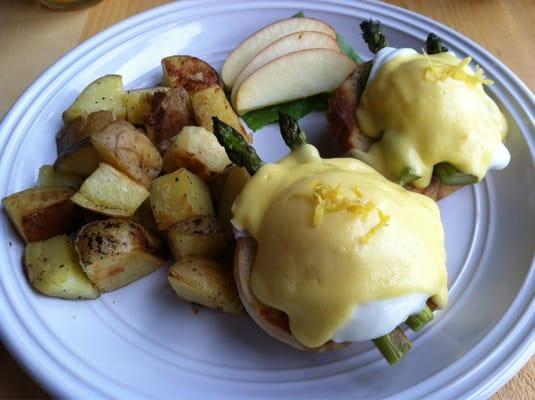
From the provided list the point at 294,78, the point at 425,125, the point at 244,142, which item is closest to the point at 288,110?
the point at 294,78

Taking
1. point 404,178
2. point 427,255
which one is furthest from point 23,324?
point 404,178

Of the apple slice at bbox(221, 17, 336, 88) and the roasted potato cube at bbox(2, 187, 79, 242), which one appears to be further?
the apple slice at bbox(221, 17, 336, 88)

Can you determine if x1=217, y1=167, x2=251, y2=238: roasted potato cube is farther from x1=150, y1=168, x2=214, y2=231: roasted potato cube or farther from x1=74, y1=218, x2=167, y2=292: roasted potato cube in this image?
x1=74, y1=218, x2=167, y2=292: roasted potato cube

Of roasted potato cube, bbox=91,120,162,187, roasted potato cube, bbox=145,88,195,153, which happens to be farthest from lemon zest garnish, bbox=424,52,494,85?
roasted potato cube, bbox=91,120,162,187

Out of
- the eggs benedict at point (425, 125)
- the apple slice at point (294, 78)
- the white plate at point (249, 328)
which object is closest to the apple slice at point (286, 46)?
the apple slice at point (294, 78)

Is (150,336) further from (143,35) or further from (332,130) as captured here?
(143,35)

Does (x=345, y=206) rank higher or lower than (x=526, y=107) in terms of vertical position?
higher

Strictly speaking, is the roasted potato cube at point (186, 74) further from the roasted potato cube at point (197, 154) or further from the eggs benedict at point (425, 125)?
the eggs benedict at point (425, 125)

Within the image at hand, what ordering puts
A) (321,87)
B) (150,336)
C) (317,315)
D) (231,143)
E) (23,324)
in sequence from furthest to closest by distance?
(321,87) → (231,143) → (150,336) → (23,324) → (317,315)
